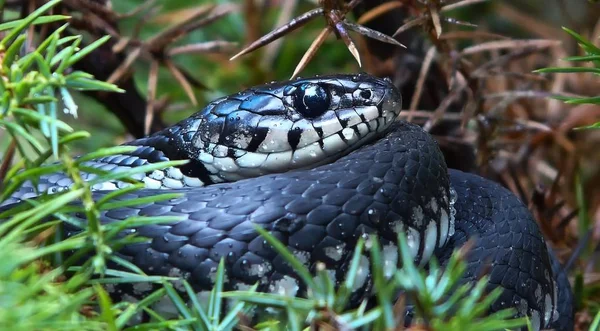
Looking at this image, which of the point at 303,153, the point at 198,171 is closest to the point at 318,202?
the point at 303,153

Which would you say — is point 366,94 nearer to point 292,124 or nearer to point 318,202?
point 292,124

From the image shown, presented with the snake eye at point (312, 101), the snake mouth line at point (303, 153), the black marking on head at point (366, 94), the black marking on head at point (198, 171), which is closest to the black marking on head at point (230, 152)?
the snake mouth line at point (303, 153)

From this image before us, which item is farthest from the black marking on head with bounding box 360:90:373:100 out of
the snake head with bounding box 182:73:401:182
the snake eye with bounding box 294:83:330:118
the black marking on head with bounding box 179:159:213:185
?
the black marking on head with bounding box 179:159:213:185

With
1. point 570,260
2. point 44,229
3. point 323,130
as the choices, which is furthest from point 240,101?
point 570,260

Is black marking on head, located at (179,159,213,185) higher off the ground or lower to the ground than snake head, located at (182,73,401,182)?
lower

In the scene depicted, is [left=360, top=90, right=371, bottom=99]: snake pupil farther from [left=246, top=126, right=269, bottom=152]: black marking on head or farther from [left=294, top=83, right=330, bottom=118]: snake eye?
[left=246, top=126, right=269, bottom=152]: black marking on head

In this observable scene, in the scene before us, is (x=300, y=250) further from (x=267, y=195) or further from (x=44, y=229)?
(x=44, y=229)

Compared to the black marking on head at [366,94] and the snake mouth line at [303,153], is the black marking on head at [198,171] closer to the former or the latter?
the snake mouth line at [303,153]
